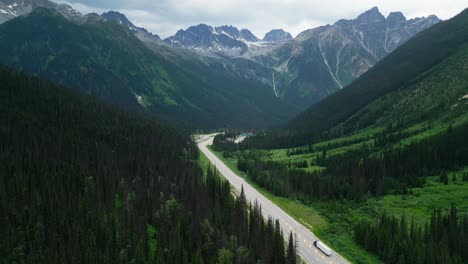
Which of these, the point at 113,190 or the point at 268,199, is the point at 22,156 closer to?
the point at 113,190

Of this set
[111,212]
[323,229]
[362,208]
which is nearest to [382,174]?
[362,208]

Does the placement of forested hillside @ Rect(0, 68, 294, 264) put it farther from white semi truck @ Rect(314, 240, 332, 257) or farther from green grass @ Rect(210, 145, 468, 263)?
green grass @ Rect(210, 145, 468, 263)

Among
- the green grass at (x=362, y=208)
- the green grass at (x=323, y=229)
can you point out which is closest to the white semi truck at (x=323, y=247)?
the green grass at (x=323, y=229)

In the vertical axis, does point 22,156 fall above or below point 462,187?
above

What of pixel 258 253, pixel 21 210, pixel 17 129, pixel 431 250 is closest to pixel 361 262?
pixel 431 250

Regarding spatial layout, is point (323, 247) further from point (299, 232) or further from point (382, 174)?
point (382, 174)

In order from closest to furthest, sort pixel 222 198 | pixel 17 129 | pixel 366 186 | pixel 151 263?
pixel 151 263 → pixel 222 198 → pixel 366 186 → pixel 17 129
